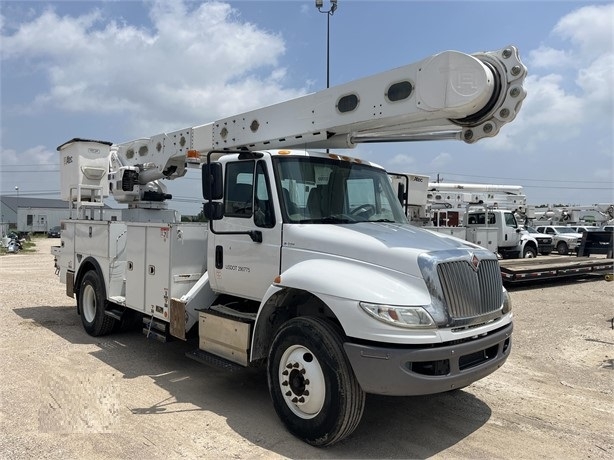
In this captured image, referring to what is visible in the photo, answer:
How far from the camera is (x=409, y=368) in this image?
152 inches

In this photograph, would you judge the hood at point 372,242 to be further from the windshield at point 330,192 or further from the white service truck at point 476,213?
the white service truck at point 476,213

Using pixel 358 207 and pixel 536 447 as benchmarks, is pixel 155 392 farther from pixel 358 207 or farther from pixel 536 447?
pixel 536 447

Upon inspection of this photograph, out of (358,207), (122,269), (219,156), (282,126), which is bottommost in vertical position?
(122,269)

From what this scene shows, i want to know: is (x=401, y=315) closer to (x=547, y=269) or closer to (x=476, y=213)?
(x=547, y=269)

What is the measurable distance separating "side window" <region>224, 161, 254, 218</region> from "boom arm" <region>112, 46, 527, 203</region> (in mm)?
495

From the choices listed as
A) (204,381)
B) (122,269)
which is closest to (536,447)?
(204,381)

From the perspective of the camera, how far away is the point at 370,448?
4234 millimetres

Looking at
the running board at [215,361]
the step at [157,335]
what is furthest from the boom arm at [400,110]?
the step at [157,335]

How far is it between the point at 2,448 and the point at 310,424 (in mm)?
2577

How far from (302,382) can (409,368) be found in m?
1.01

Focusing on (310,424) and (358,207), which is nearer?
(310,424)

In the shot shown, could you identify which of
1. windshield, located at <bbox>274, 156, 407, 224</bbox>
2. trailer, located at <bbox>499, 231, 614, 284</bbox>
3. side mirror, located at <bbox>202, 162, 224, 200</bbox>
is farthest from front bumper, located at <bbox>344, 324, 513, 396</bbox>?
trailer, located at <bbox>499, 231, 614, 284</bbox>

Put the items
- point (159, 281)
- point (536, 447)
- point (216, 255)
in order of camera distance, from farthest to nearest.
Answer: point (159, 281)
point (216, 255)
point (536, 447)

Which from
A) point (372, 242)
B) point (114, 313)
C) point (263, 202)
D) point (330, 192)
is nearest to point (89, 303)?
point (114, 313)
